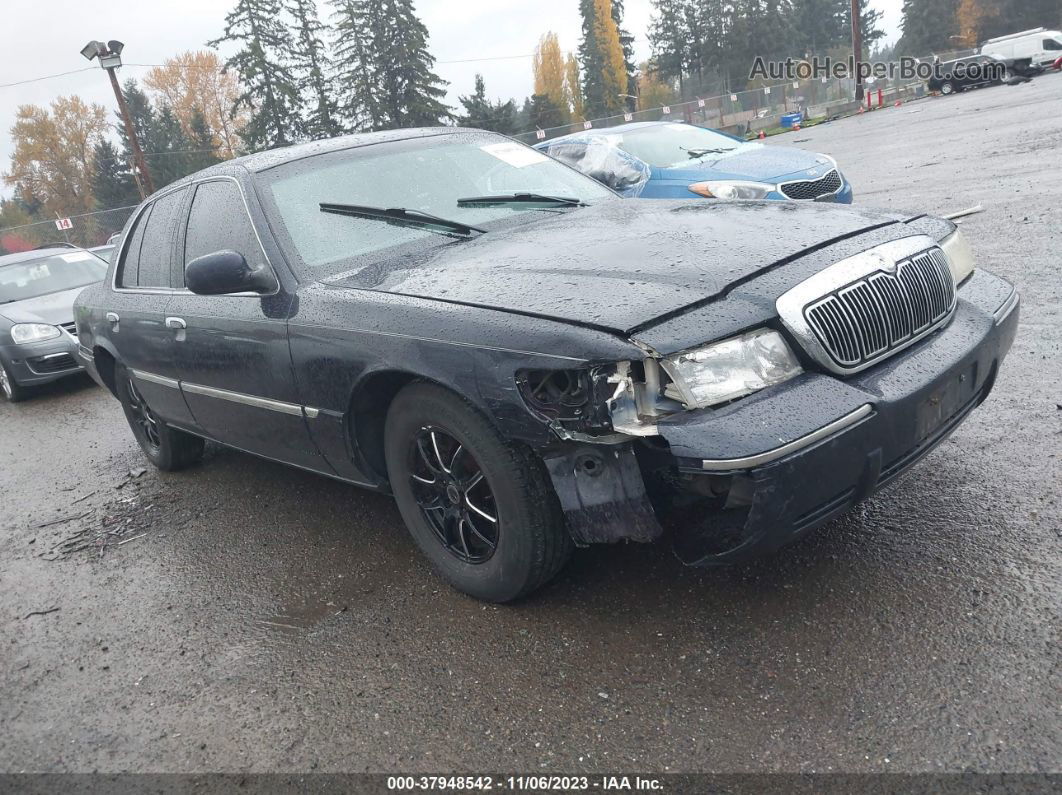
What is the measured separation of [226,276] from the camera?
3229 millimetres

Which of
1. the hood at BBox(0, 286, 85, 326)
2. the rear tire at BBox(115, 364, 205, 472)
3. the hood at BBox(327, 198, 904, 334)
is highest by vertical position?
the hood at BBox(327, 198, 904, 334)

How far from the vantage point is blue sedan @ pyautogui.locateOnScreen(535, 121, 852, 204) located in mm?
7746

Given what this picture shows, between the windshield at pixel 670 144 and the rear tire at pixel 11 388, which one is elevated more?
the windshield at pixel 670 144

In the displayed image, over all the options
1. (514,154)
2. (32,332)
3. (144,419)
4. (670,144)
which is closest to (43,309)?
(32,332)

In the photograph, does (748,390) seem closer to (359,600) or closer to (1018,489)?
(1018,489)

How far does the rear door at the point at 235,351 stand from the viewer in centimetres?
334

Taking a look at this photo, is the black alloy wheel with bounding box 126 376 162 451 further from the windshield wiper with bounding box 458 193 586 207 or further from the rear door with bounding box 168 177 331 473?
the windshield wiper with bounding box 458 193 586 207

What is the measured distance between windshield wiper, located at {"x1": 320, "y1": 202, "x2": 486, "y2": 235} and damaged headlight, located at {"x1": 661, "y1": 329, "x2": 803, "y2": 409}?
147cm

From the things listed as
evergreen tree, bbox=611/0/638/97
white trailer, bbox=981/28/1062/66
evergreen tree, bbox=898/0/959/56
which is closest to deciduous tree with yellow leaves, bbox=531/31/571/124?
evergreen tree, bbox=611/0/638/97

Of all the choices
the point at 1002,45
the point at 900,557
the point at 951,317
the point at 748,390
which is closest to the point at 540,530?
the point at 748,390

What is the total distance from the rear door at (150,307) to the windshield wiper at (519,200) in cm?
160

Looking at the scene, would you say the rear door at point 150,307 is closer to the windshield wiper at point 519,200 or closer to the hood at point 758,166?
the windshield wiper at point 519,200

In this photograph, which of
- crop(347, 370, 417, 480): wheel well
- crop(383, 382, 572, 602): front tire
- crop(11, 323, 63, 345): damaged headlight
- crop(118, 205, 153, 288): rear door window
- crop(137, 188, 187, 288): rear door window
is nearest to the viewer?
crop(383, 382, 572, 602): front tire

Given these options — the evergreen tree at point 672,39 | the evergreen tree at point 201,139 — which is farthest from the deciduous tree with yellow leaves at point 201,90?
the evergreen tree at point 672,39
